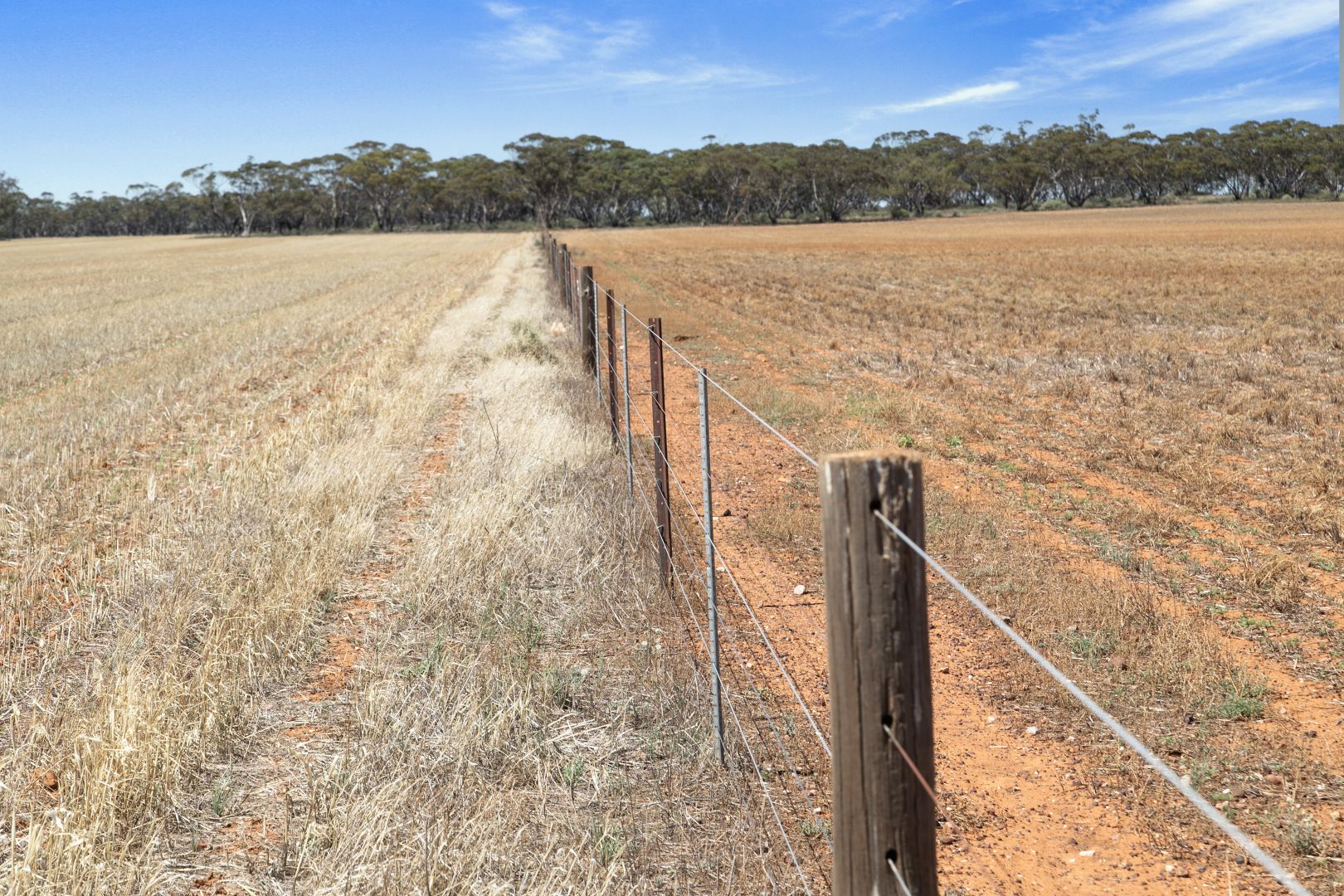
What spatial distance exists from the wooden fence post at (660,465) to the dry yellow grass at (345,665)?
163 mm

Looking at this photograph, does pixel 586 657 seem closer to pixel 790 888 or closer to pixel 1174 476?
pixel 790 888

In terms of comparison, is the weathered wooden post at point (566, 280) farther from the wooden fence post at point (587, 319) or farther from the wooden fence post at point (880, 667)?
the wooden fence post at point (880, 667)

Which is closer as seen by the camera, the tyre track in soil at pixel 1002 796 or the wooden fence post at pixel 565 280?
the tyre track in soil at pixel 1002 796

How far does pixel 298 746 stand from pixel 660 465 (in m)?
2.90

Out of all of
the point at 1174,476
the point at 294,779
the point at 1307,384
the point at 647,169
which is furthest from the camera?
the point at 647,169

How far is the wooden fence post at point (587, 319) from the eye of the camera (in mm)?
11602

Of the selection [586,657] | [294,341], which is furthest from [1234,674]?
[294,341]

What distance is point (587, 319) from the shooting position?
1268 centimetres

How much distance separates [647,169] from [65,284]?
97.5 metres

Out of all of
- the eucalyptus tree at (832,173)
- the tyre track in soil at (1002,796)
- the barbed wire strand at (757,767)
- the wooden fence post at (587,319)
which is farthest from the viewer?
the eucalyptus tree at (832,173)

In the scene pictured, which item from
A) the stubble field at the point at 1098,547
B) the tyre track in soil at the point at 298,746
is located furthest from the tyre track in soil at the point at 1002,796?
the tyre track in soil at the point at 298,746

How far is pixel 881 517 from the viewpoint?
6.46 feet

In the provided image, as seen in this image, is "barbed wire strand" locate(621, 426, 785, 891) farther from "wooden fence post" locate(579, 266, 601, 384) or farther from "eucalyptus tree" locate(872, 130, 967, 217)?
"eucalyptus tree" locate(872, 130, 967, 217)

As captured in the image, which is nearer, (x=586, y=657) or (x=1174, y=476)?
(x=586, y=657)
